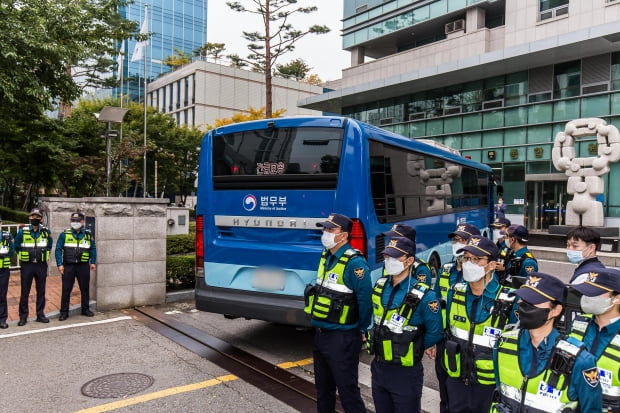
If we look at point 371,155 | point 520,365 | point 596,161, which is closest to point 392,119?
point 596,161

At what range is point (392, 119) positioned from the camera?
1267 inches

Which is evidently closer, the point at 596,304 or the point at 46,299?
the point at 596,304

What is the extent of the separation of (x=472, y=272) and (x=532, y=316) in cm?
105

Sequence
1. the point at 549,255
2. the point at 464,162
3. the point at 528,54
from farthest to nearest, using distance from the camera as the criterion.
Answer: the point at 528,54, the point at 549,255, the point at 464,162

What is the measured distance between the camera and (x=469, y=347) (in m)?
3.25

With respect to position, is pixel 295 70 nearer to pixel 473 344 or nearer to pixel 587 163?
pixel 587 163

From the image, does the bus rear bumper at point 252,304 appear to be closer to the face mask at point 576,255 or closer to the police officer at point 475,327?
the police officer at point 475,327

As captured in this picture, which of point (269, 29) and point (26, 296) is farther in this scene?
point (269, 29)

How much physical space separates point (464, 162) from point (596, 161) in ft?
39.3

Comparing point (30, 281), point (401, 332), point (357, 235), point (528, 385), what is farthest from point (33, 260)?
point (528, 385)

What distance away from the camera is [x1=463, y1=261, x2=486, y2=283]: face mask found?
333cm

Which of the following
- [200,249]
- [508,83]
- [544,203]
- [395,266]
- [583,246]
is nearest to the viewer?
[395,266]

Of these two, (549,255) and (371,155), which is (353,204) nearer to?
(371,155)

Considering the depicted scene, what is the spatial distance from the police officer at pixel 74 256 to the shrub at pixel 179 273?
1.78m
